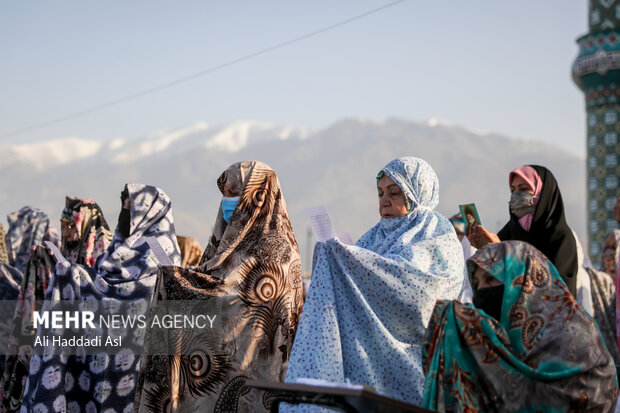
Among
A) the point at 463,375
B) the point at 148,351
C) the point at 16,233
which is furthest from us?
the point at 16,233

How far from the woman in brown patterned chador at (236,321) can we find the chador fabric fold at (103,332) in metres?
0.94

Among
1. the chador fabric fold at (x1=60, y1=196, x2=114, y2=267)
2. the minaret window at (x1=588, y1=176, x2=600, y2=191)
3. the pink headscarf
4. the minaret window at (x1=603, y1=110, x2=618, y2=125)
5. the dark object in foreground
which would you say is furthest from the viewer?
the minaret window at (x1=603, y1=110, x2=618, y2=125)

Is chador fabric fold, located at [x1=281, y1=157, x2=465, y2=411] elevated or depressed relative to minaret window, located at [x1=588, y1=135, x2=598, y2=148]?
depressed

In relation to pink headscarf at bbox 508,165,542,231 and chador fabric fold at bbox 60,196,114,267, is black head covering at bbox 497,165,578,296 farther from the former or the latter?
chador fabric fold at bbox 60,196,114,267

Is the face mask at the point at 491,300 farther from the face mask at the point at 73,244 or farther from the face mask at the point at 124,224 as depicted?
the face mask at the point at 73,244

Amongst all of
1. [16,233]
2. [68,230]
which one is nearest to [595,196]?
[16,233]

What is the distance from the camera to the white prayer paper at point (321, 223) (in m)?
3.93

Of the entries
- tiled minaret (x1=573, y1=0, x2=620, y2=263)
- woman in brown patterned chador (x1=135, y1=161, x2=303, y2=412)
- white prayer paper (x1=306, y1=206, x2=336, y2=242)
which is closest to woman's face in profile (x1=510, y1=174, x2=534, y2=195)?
woman in brown patterned chador (x1=135, y1=161, x2=303, y2=412)

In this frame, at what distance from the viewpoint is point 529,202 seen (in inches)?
197

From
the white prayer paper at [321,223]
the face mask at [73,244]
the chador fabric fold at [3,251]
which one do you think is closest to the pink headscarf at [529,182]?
the white prayer paper at [321,223]

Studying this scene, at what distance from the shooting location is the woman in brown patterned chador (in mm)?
4688

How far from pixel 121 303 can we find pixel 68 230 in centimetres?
116

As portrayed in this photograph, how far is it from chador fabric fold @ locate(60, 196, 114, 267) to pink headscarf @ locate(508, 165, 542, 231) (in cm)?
327

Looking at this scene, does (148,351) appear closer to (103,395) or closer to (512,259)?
(103,395)
